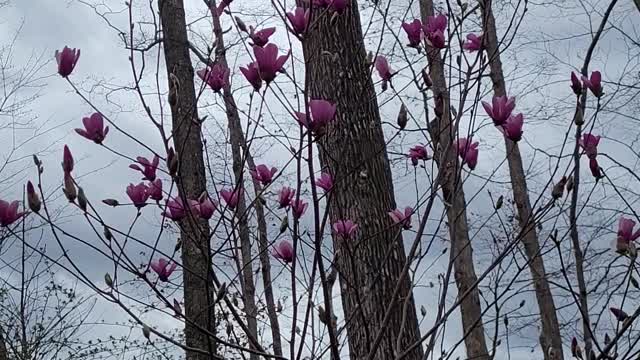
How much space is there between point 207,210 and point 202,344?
10.4ft

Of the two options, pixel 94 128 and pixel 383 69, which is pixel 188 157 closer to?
pixel 383 69

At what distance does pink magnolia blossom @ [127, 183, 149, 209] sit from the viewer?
1.63 m

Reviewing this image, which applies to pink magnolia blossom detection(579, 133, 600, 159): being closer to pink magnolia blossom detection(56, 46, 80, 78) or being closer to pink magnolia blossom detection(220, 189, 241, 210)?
pink magnolia blossom detection(220, 189, 241, 210)

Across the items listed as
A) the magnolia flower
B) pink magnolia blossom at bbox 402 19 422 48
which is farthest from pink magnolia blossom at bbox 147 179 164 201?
pink magnolia blossom at bbox 402 19 422 48

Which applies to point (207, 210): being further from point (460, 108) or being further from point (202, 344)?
point (202, 344)

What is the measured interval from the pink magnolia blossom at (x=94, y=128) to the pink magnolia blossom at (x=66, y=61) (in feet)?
0.47

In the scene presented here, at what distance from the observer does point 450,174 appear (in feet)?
5.29

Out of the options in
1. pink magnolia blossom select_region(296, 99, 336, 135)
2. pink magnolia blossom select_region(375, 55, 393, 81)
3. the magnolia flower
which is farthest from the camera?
pink magnolia blossom select_region(375, 55, 393, 81)

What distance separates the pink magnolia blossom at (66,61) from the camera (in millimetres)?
1592

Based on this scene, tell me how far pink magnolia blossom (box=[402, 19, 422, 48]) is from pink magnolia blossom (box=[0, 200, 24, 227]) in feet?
3.07

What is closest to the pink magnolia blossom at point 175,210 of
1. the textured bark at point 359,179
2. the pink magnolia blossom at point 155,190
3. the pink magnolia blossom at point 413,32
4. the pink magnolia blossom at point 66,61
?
the pink magnolia blossom at point 155,190

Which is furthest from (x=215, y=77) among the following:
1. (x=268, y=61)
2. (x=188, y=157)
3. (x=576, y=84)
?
(x=188, y=157)

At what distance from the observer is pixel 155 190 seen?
5.41 ft

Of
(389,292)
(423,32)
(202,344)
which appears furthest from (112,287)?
(202,344)
